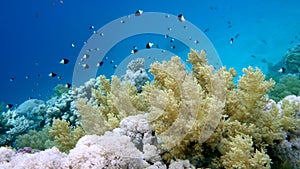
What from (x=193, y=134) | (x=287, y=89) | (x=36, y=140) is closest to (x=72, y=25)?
(x=36, y=140)

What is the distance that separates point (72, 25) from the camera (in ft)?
263

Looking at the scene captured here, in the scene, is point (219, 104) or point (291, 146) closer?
point (219, 104)

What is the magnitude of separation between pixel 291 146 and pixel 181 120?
1.62 m

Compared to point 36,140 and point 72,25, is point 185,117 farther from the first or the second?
point 72,25

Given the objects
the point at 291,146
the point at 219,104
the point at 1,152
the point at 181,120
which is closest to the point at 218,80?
the point at 219,104

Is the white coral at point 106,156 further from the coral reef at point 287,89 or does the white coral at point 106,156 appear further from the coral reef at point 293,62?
the coral reef at point 293,62

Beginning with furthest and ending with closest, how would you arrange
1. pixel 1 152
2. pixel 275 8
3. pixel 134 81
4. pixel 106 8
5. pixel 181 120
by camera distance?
1. pixel 106 8
2. pixel 275 8
3. pixel 134 81
4. pixel 1 152
5. pixel 181 120

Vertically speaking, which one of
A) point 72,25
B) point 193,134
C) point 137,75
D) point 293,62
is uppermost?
point 72,25

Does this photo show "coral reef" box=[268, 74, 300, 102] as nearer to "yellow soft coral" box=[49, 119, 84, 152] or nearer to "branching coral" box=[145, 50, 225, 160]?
"branching coral" box=[145, 50, 225, 160]

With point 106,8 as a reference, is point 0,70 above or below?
below

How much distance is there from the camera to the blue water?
67.9m

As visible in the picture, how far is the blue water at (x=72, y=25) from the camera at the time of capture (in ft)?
223

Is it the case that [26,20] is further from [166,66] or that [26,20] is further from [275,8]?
[166,66]

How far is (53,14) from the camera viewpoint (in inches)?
3216
